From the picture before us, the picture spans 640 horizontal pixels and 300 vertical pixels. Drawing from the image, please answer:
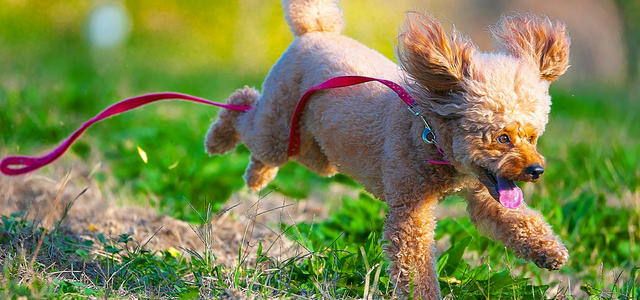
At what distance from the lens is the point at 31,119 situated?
5844 millimetres

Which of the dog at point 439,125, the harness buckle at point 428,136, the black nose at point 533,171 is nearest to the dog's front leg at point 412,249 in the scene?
the dog at point 439,125

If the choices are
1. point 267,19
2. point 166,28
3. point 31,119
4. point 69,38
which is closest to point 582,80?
point 267,19

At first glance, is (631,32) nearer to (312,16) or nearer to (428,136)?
(312,16)

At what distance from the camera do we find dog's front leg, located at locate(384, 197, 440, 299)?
2.47 meters

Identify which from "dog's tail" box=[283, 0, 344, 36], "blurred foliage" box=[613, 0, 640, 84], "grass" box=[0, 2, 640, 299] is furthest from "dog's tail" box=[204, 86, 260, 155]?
"blurred foliage" box=[613, 0, 640, 84]

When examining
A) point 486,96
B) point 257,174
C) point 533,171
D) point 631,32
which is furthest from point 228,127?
point 631,32

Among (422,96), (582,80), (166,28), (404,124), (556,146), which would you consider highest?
(422,96)

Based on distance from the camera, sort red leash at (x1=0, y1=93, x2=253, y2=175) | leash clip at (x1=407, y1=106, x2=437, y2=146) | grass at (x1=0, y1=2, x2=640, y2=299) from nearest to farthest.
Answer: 1. leash clip at (x1=407, y1=106, x2=437, y2=146)
2. grass at (x1=0, y1=2, x2=640, y2=299)
3. red leash at (x1=0, y1=93, x2=253, y2=175)

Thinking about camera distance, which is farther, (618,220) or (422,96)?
(618,220)

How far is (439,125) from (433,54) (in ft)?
0.95

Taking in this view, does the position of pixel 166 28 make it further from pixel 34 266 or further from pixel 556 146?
pixel 34 266

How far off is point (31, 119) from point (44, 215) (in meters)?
2.46

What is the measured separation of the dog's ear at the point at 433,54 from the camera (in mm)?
2303

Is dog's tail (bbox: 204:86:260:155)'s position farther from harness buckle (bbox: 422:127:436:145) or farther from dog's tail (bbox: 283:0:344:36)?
harness buckle (bbox: 422:127:436:145)
